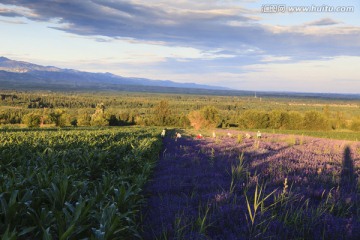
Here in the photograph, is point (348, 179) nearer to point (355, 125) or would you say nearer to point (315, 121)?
point (315, 121)

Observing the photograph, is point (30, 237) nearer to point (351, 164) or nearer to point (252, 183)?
point (252, 183)

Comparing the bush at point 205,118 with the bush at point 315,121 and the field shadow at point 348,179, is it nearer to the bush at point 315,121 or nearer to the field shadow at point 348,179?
the bush at point 315,121

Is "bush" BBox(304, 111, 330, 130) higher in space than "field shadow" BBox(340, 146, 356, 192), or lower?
lower

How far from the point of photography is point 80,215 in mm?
4230

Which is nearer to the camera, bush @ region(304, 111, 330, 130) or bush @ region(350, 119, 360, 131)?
bush @ region(350, 119, 360, 131)

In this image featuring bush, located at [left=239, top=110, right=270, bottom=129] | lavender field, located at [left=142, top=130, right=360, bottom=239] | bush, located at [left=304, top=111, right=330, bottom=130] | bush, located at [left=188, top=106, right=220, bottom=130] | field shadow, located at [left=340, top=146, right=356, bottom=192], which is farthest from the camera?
bush, located at [left=239, top=110, right=270, bottom=129]

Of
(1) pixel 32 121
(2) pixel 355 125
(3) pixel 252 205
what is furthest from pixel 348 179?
(2) pixel 355 125

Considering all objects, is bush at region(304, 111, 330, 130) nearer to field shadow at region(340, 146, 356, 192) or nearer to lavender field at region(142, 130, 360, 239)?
field shadow at region(340, 146, 356, 192)

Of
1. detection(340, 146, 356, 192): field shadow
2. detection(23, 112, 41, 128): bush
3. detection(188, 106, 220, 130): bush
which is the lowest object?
detection(23, 112, 41, 128): bush

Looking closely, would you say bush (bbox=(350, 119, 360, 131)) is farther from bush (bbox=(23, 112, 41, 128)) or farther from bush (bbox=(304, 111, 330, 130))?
bush (bbox=(23, 112, 41, 128))

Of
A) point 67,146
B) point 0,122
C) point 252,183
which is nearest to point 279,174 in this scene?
point 252,183

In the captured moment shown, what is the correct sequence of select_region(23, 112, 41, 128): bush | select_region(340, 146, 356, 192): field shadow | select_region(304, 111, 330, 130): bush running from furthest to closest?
select_region(304, 111, 330, 130): bush, select_region(23, 112, 41, 128): bush, select_region(340, 146, 356, 192): field shadow

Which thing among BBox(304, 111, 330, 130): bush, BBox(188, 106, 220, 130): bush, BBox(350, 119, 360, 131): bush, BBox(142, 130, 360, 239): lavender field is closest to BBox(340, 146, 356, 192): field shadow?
BBox(142, 130, 360, 239): lavender field

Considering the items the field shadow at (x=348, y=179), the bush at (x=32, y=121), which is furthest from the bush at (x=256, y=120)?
the field shadow at (x=348, y=179)
